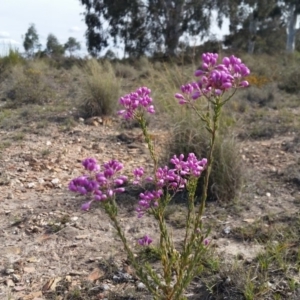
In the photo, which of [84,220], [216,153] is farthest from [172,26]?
[84,220]

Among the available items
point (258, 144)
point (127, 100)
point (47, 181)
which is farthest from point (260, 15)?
point (127, 100)

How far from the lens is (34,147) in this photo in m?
5.05

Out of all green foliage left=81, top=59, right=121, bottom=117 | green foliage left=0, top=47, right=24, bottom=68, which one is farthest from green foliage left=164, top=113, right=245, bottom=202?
green foliage left=0, top=47, right=24, bottom=68

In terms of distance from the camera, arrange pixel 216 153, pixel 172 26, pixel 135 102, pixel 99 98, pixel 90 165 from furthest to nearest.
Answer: pixel 172 26
pixel 99 98
pixel 216 153
pixel 135 102
pixel 90 165

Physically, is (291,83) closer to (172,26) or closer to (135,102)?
(135,102)

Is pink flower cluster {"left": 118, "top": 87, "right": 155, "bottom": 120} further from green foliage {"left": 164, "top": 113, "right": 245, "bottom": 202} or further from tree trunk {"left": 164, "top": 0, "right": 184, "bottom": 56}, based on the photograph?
tree trunk {"left": 164, "top": 0, "right": 184, "bottom": 56}

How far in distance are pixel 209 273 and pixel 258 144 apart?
2858mm

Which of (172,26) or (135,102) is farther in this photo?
(172,26)

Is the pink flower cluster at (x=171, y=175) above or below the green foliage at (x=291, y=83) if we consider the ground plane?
above

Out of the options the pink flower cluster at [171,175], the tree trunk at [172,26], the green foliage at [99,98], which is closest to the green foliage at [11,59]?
the green foliage at [99,98]

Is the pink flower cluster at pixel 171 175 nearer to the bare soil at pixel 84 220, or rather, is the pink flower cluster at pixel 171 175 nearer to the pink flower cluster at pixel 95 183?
the pink flower cluster at pixel 95 183

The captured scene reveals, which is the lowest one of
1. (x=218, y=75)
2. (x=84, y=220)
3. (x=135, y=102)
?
(x=84, y=220)

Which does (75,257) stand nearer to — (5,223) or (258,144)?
(5,223)

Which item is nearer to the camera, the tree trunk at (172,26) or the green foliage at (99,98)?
the green foliage at (99,98)
